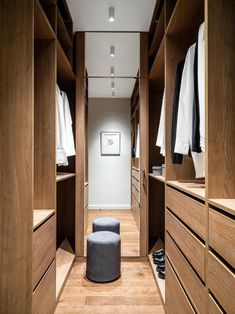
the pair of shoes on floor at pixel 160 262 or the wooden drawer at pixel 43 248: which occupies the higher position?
the wooden drawer at pixel 43 248

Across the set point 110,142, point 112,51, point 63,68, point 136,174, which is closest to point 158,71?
point 112,51

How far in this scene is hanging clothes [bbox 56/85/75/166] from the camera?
215 centimetres

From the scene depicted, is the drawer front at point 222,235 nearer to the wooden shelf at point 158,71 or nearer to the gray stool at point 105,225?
the wooden shelf at point 158,71

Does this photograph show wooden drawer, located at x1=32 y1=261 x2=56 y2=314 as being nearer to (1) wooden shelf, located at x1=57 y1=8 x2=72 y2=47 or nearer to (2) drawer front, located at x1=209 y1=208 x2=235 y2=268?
(2) drawer front, located at x1=209 y1=208 x2=235 y2=268

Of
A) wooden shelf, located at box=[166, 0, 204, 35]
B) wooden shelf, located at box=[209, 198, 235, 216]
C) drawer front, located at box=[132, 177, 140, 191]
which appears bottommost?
drawer front, located at box=[132, 177, 140, 191]

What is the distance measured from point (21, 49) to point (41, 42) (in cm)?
57

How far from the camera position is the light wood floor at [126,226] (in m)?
2.93

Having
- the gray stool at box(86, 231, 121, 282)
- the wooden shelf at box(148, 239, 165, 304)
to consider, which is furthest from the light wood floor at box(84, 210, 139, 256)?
the gray stool at box(86, 231, 121, 282)

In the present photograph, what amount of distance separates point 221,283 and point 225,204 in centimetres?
26

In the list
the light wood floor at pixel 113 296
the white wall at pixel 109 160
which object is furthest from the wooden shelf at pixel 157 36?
the light wood floor at pixel 113 296

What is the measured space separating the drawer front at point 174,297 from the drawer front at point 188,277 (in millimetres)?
56

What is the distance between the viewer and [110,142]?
10.5ft

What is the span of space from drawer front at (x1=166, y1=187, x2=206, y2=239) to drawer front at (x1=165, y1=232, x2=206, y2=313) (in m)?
0.20

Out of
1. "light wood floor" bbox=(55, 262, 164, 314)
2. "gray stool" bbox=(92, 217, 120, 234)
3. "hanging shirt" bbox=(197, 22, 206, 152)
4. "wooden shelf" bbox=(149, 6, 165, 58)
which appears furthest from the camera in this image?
"gray stool" bbox=(92, 217, 120, 234)
